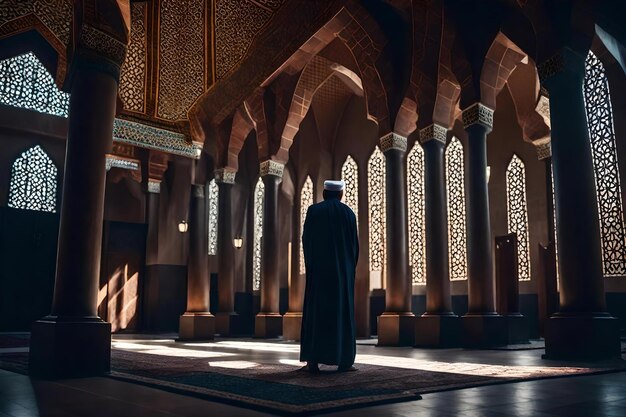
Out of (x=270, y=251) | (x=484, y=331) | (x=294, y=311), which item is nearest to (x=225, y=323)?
(x=294, y=311)

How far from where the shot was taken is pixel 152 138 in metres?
14.2

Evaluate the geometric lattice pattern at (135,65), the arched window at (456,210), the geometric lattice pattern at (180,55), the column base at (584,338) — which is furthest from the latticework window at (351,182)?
the column base at (584,338)

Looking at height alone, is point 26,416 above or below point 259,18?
below

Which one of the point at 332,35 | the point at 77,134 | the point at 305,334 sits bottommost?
the point at 305,334

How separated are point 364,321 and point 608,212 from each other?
5634 mm

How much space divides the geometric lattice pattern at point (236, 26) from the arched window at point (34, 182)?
23.8 ft

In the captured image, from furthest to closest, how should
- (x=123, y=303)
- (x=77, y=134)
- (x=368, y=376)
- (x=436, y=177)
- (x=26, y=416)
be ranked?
(x=123, y=303) → (x=436, y=177) → (x=77, y=134) → (x=368, y=376) → (x=26, y=416)

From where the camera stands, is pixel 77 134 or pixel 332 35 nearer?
pixel 77 134

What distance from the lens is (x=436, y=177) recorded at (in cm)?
1002

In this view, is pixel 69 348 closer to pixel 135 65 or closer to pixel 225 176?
pixel 225 176

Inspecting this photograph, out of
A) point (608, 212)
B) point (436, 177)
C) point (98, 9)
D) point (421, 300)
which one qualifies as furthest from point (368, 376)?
point (421, 300)

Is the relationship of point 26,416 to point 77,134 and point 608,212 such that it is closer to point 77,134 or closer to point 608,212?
point 77,134


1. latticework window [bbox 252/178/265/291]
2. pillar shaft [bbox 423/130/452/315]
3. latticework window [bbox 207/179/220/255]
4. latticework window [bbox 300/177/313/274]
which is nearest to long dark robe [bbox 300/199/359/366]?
pillar shaft [bbox 423/130/452/315]

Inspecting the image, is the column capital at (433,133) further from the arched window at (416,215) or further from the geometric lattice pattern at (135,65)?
the geometric lattice pattern at (135,65)
